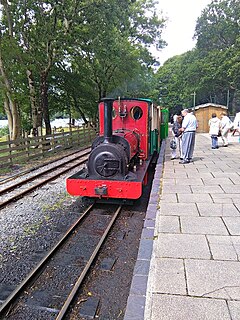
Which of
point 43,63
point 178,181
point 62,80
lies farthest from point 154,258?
point 62,80

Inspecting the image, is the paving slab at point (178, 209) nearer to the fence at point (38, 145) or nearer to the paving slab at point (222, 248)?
the paving slab at point (222, 248)

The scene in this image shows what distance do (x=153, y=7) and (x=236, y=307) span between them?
104ft

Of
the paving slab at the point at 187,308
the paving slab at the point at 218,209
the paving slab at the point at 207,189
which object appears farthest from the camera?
the paving slab at the point at 207,189

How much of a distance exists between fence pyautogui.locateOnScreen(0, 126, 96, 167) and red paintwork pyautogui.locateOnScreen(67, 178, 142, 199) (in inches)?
197

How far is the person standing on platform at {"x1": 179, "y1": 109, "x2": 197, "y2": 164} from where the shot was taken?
8078mm

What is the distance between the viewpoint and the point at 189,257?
Answer: 2963mm

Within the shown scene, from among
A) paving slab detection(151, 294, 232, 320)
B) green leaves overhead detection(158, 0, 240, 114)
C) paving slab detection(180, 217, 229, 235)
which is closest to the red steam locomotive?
paving slab detection(180, 217, 229, 235)

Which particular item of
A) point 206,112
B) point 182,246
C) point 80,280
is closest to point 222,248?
point 182,246

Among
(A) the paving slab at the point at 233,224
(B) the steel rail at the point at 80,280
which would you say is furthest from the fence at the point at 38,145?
(A) the paving slab at the point at 233,224

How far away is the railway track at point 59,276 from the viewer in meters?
2.86

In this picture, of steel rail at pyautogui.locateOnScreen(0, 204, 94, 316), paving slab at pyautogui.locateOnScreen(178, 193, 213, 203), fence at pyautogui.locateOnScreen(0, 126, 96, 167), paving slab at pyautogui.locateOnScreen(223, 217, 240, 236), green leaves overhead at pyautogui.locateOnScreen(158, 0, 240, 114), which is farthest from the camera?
green leaves overhead at pyautogui.locateOnScreen(158, 0, 240, 114)

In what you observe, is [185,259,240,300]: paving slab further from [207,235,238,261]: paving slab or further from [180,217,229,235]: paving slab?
[180,217,229,235]: paving slab

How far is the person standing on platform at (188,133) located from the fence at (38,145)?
6176 millimetres

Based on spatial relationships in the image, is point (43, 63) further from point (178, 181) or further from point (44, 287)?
point (44, 287)
